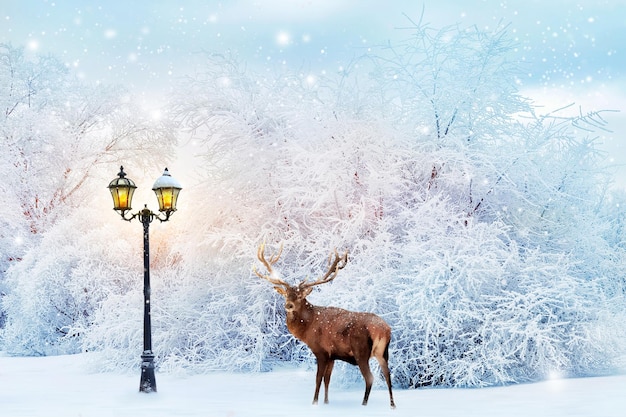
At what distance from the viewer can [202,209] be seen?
669 inches

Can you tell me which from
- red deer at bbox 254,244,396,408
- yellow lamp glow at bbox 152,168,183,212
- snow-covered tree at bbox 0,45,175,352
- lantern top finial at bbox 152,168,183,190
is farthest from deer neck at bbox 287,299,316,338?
snow-covered tree at bbox 0,45,175,352

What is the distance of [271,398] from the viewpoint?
39.2 ft

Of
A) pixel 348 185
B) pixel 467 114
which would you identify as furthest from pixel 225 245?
pixel 467 114

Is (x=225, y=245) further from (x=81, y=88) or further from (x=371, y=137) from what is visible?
(x=81, y=88)

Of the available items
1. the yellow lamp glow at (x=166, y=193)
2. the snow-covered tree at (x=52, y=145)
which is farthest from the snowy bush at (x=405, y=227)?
the snow-covered tree at (x=52, y=145)

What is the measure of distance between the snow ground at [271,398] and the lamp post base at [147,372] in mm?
161

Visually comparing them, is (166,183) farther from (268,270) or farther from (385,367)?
(385,367)

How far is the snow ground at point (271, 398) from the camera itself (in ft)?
33.6

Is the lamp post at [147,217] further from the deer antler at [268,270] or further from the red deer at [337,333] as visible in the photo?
the red deer at [337,333]

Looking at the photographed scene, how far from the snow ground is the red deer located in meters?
0.64

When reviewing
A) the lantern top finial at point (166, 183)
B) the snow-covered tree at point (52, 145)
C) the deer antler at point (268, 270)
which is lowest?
the deer antler at point (268, 270)

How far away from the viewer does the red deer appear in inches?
414

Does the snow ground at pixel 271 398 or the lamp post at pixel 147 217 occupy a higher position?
the lamp post at pixel 147 217

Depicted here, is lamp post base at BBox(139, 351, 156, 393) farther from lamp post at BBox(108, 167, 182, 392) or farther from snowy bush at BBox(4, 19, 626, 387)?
snowy bush at BBox(4, 19, 626, 387)
